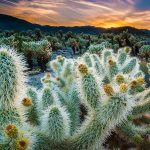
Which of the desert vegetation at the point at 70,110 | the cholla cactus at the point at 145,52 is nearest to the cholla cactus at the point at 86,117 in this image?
the desert vegetation at the point at 70,110

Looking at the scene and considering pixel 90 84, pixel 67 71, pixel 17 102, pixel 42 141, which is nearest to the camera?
pixel 17 102

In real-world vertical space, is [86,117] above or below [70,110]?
above

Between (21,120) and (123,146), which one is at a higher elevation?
(21,120)

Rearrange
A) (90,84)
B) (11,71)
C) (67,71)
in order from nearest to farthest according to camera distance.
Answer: (11,71) → (90,84) → (67,71)

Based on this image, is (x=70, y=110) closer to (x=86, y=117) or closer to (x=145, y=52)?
(x=86, y=117)

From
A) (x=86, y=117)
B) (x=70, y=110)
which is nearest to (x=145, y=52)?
(x=70, y=110)

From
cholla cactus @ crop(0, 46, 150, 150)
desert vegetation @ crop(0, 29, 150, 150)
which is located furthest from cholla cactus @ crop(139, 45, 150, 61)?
cholla cactus @ crop(0, 46, 150, 150)

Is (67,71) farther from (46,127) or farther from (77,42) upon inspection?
(77,42)

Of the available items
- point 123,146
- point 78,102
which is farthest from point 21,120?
point 123,146

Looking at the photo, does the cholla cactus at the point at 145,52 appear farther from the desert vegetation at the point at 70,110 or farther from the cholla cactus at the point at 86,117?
the cholla cactus at the point at 86,117

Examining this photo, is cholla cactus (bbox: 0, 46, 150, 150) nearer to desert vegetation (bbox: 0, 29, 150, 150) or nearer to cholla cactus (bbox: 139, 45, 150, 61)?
desert vegetation (bbox: 0, 29, 150, 150)

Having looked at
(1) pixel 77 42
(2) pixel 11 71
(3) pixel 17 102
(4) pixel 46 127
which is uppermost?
(2) pixel 11 71
